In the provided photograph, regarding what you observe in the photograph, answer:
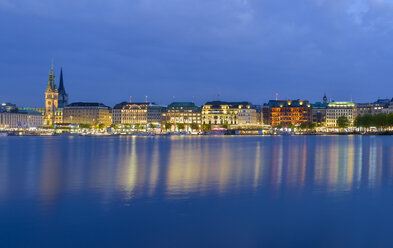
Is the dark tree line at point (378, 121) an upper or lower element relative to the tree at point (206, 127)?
upper

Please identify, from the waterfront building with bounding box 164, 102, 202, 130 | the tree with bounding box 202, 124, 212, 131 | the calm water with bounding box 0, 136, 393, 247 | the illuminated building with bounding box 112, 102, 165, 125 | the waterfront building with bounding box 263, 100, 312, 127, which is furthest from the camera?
the illuminated building with bounding box 112, 102, 165, 125

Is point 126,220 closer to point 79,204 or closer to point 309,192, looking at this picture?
point 79,204

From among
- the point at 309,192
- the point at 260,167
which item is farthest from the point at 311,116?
the point at 309,192

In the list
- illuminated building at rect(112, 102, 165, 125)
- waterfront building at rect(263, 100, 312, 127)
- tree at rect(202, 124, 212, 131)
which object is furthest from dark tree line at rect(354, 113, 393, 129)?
illuminated building at rect(112, 102, 165, 125)

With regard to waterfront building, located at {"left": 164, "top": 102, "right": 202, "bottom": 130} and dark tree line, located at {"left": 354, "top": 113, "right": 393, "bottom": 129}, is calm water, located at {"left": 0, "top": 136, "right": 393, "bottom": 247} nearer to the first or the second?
dark tree line, located at {"left": 354, "top": 113, "right": 393, "bottom": 129}

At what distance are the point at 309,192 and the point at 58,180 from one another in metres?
15.1

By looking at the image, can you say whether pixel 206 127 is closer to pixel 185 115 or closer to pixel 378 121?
pixel 185 115

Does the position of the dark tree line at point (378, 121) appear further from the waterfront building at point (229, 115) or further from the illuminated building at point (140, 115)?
the illuminated building at point (140, 115)

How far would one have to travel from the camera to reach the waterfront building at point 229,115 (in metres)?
191

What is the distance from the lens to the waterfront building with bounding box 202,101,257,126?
627 feet

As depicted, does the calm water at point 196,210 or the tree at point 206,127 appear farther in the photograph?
the tree at point 206,127

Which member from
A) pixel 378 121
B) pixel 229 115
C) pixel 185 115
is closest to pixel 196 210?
pixel 378 121

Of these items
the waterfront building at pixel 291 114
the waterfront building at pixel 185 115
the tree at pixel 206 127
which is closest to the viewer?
the tree at pixel 206 127

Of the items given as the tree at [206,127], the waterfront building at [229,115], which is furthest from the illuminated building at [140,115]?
the tree at [206,127]
